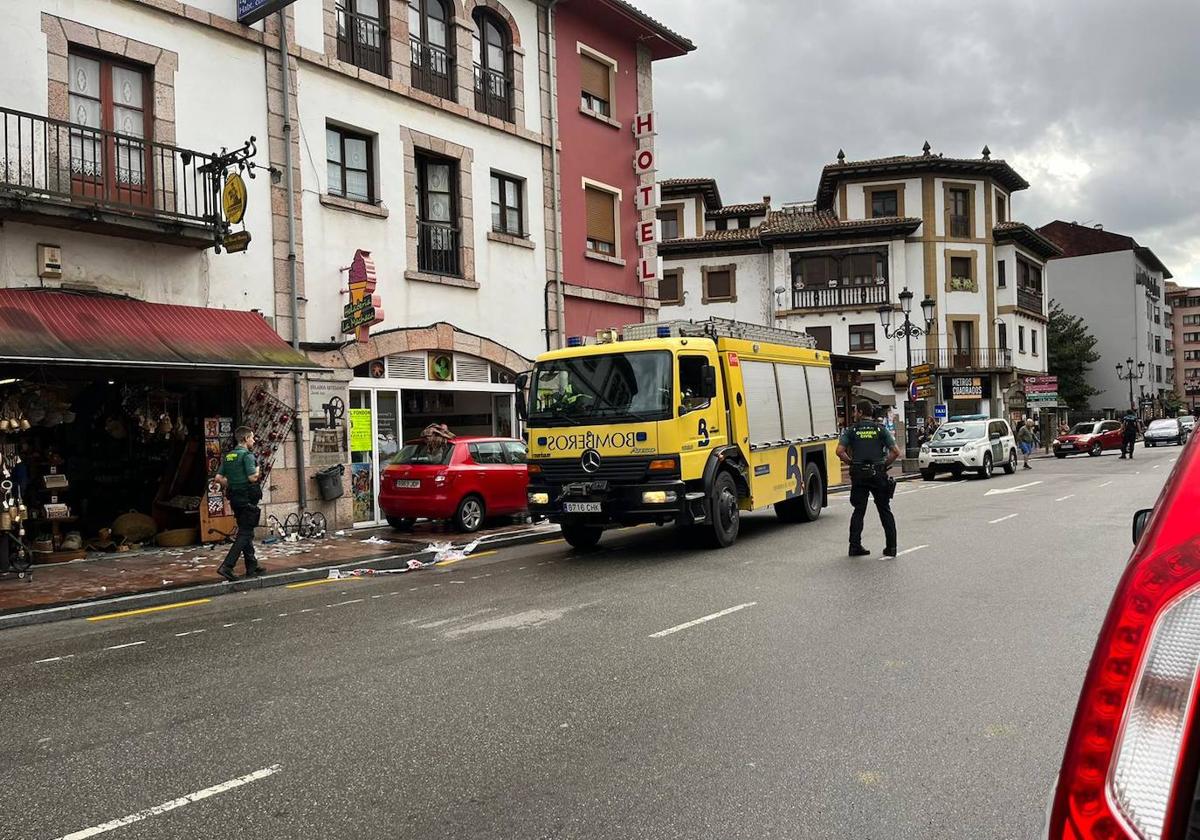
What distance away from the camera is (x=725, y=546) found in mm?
11859

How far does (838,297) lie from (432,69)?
29692 millimetres

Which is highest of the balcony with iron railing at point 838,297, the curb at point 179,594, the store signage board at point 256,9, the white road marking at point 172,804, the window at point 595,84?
the window at point 595,84

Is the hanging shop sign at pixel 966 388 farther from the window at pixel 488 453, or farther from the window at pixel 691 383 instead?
the window at pixel 691 383

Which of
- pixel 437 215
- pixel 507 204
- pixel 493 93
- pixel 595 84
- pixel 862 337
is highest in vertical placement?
pixel 595 84

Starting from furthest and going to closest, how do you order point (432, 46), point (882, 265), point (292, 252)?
1. point (882, 265)
2. point (432, 46)
3. point (292, 252)

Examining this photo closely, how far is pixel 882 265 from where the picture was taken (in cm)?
4369

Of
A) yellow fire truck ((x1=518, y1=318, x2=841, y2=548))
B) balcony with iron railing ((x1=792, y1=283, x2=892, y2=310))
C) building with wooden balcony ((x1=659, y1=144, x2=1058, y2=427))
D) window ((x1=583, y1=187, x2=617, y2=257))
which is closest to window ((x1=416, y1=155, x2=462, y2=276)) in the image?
window ((x1=583, y1=187, x2=617, y2=257))

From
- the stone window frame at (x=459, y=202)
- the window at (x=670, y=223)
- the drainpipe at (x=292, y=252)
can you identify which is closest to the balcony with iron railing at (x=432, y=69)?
the stone window frame at (x=459, y=202)

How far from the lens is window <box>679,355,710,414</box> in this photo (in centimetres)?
1137

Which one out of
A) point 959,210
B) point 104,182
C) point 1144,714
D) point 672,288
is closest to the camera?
point 1144,714

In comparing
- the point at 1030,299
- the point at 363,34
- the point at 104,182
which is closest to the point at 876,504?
the point at 104,182

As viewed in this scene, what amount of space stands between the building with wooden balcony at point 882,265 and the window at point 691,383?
33.0 m

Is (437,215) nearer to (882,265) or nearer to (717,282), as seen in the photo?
(717,282)

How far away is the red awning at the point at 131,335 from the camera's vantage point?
1089 cm
